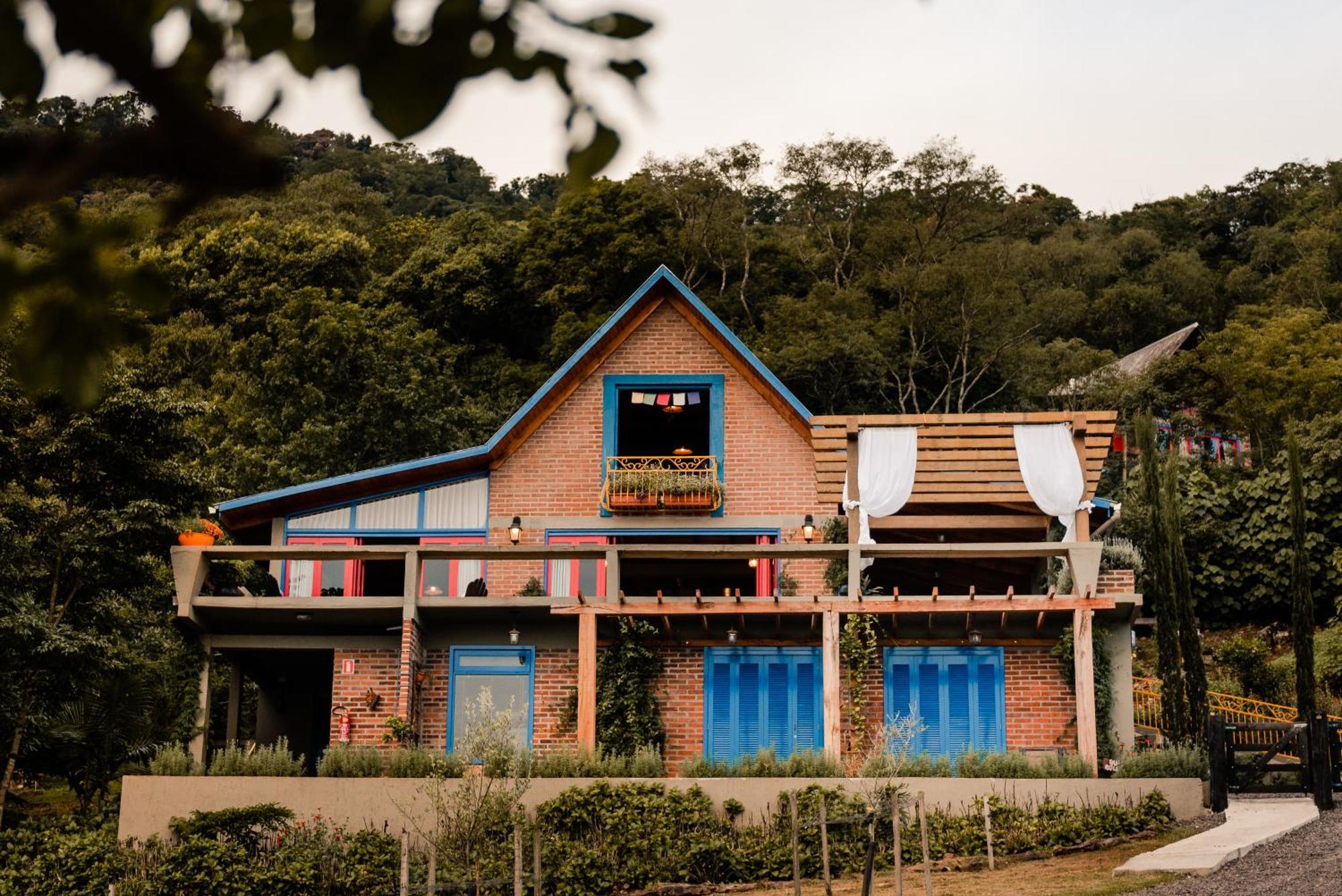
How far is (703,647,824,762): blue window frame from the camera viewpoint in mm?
21078

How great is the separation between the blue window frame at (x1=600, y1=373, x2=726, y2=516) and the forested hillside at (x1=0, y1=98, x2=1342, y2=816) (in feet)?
18.8

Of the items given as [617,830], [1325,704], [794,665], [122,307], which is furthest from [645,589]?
[122,307]

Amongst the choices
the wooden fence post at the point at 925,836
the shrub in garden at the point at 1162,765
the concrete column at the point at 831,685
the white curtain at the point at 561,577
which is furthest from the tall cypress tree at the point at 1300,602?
the white curtain at the point at 561,577

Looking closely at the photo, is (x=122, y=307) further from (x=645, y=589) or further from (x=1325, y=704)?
(x=1325, y=704)

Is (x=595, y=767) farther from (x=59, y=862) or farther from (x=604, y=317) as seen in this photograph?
(x=604, y=317)

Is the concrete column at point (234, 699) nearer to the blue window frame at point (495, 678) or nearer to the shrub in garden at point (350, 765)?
the blue window frame at point (495, 678)

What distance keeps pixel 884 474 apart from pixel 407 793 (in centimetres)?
716

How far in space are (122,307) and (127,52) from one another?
0.69 m

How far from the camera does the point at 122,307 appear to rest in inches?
113

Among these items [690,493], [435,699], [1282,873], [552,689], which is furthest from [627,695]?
[1282,873]

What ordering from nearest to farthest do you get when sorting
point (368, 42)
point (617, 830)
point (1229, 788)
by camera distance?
1. point (368, 42)
2. point (617, 830)
3. point (1229, 788)

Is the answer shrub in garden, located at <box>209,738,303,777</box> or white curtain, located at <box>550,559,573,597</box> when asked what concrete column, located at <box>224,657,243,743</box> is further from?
white curtain, located at <box>550,559,573,597</box>

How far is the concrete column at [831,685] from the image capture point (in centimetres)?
1958

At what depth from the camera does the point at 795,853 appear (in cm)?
1583
